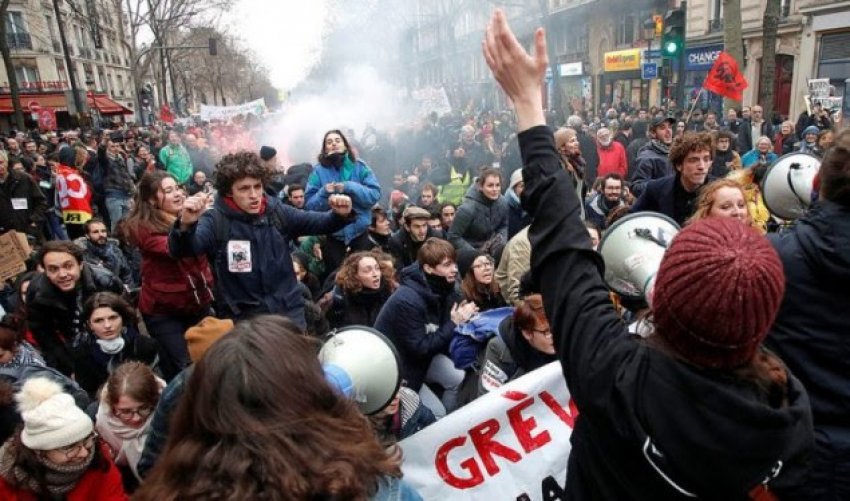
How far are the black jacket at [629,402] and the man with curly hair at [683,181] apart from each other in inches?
101

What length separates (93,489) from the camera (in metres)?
2.35

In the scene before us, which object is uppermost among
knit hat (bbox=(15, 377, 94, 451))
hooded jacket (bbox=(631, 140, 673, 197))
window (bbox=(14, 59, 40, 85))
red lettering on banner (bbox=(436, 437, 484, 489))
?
window (bbox=(14, 59, 40, 85))

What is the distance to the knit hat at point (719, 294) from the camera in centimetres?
93

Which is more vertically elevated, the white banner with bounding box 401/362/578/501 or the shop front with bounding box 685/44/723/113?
the shop front with bounding box 685/44/723/113

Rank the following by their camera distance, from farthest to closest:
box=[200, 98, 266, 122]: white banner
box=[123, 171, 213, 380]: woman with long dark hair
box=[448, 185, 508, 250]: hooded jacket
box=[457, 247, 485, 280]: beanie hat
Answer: box=[200, 98, 266, 122]: white banner < box=[448, 185, 508, 250]: hooded jacket < box=[457, 247, 485, 280]: beanie hat < box=[123, 171, 213, 380]: woman with long dark hair

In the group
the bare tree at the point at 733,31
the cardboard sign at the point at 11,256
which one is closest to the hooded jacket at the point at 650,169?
the cardboard sign at the point at 11,256

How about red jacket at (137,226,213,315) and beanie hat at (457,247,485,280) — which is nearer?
red jacket at (137,226,213,315)

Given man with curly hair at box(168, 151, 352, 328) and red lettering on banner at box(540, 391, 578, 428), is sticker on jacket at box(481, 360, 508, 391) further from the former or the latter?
man with curly hair at box(168, 151, 352, 328)

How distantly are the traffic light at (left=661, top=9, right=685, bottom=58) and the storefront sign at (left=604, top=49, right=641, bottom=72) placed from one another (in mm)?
17965

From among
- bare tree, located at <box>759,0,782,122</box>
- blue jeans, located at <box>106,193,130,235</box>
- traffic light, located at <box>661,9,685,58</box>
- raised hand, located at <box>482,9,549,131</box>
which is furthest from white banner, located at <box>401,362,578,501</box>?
bare tree, located at <box>759,0,782,122</box>

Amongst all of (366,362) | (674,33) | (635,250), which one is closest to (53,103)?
(674,33)

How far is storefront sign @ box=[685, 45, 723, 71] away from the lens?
883 inches

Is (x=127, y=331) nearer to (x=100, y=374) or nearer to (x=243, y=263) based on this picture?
(x=100, y=374)

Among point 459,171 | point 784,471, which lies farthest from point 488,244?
point 459,171
